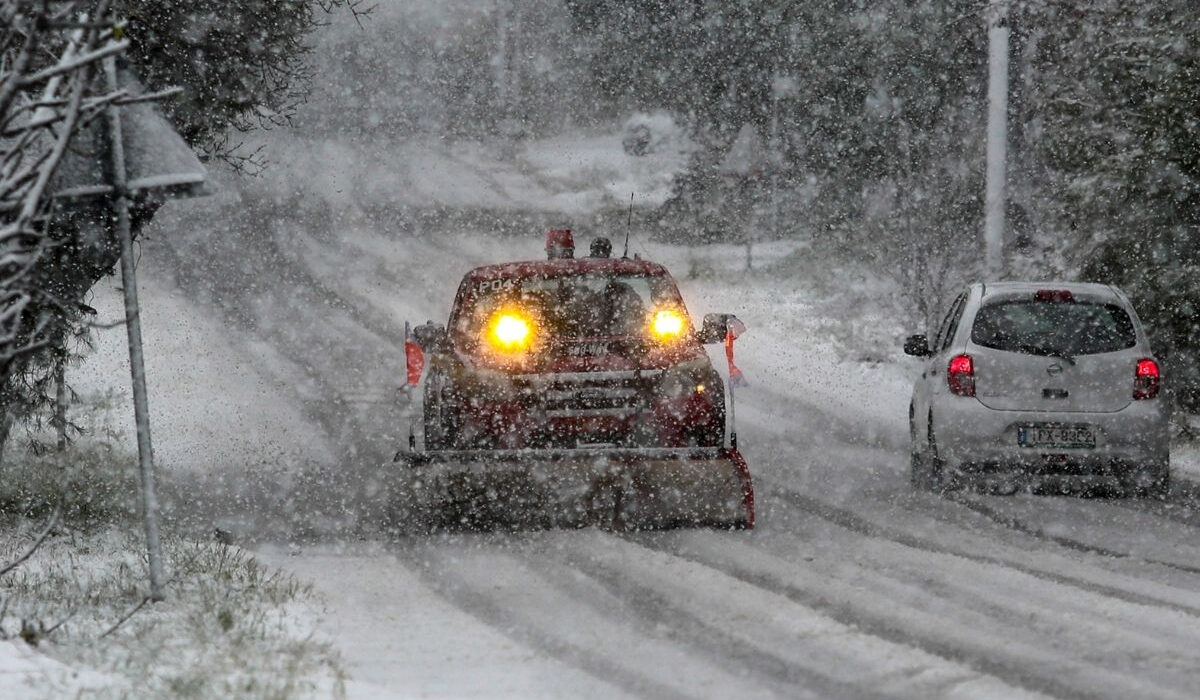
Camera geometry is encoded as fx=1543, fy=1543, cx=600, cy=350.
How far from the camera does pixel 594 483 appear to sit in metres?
9.81

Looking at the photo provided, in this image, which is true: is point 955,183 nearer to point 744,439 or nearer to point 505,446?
point 744,439

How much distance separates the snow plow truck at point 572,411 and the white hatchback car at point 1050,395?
1901 millimetres

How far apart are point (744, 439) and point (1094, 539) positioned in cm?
544

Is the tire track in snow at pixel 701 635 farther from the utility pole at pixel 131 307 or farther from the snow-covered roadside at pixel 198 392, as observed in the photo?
the snow-covered roadside at pixel 198 392

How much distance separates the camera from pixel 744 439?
48.6 ft

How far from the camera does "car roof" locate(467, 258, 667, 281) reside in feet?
36.2

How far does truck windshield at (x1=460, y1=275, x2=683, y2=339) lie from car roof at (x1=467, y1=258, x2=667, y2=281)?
4 cm

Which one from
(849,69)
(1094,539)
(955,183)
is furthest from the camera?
(849,69)

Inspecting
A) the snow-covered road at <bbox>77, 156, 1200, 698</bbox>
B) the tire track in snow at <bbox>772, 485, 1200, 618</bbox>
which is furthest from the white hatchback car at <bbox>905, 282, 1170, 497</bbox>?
the tire track in snow at <bbox>772, 485, 1200, 618</bbox>

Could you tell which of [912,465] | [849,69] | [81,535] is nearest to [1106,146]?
[912,465]

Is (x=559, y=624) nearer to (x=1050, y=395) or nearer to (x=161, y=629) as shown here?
(x=161, y=629)

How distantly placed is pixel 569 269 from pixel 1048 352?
11.7 feet

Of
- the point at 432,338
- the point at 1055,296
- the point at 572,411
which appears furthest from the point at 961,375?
→ the point at 432,338

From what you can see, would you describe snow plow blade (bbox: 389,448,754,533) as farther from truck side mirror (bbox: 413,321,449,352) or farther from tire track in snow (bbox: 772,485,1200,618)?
truck side mirror (bbox: 413,321,449,352)
